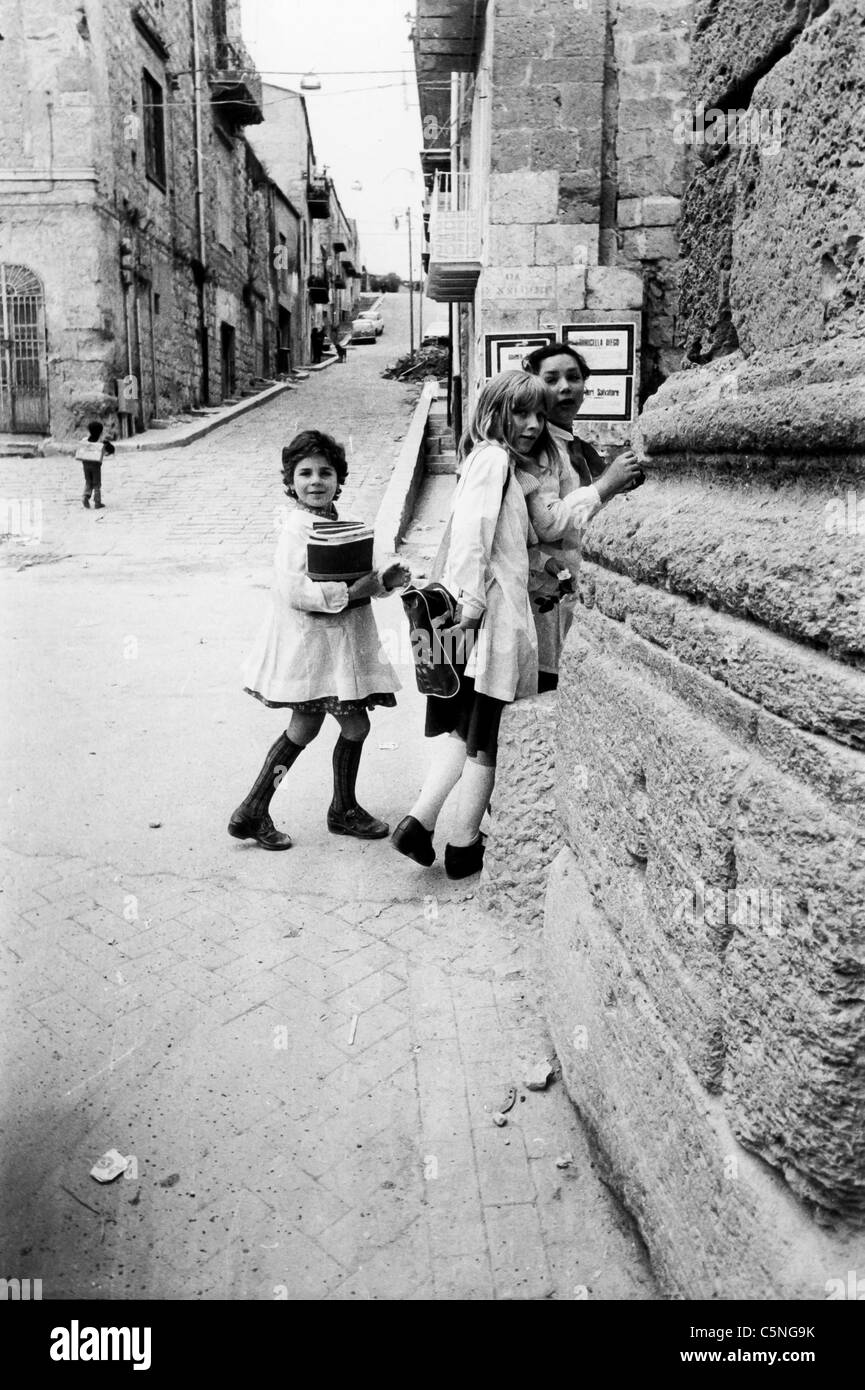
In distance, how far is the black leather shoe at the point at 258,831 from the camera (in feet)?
13.4

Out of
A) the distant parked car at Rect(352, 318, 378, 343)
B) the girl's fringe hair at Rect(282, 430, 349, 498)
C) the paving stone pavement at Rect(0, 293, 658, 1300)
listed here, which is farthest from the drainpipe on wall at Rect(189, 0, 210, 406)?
the distant parked car at Rect(352, 318, 378, 343)

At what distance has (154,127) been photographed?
21.7m

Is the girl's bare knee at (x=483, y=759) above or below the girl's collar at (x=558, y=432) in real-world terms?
below

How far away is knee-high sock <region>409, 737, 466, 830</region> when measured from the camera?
3744 millimetres

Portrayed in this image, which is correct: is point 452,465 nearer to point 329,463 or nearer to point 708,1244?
point 329,463

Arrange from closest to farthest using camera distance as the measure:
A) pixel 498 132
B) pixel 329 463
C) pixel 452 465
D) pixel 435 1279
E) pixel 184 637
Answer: pixel 435 1279, pixel 329 463, pixel 184 637, pixel 498 132, pixel 452 465

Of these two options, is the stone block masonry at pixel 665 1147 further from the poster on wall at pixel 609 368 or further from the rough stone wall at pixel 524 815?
the poster on wall at pixel 609 368

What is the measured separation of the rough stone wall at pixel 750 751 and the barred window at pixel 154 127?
22191 millimetres

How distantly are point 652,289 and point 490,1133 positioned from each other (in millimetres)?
7931

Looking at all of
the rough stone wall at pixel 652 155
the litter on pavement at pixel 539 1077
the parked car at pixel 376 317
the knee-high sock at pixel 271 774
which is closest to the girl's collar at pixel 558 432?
the knee-high sock at pixel 271 774

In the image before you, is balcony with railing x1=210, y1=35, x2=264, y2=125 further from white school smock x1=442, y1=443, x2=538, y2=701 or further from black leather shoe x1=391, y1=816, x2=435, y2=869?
black leather shoe x1=391, y1=816, x2=435, y2=869

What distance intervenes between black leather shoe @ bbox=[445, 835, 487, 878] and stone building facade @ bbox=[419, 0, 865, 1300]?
1.00 meters

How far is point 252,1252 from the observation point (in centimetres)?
210
